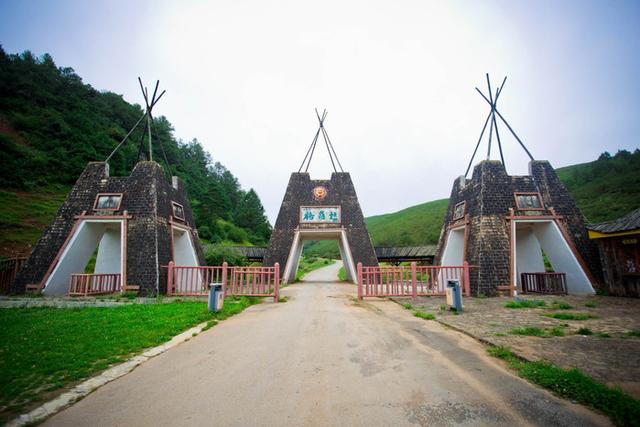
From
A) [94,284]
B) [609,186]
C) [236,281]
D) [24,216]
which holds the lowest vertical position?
[94,284]

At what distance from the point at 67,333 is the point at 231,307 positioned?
4026mm

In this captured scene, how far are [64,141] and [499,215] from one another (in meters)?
46.4

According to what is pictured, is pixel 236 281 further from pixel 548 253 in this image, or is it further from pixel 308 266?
pixel 308 266

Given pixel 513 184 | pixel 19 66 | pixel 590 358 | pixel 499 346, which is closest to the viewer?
pixel 590 358

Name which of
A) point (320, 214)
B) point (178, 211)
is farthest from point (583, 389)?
point (320, 214)

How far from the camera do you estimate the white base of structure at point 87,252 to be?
12.2 m

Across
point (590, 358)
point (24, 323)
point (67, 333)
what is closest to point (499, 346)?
point (590, 358)

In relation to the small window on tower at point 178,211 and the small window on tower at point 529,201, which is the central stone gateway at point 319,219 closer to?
the small window on tower at point 178,211

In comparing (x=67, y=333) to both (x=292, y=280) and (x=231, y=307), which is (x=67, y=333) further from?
(x=292, y=280)

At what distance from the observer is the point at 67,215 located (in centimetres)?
1302

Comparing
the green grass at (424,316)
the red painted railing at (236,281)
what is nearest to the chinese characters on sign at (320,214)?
the red painted railing at (236,281)

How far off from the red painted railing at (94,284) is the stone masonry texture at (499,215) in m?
15.4

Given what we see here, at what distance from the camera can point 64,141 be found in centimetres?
3572

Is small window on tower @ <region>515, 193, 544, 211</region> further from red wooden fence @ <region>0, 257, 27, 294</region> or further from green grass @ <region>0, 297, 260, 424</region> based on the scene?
red wooden fence @ <region>0, 257, 27, 294</region>
